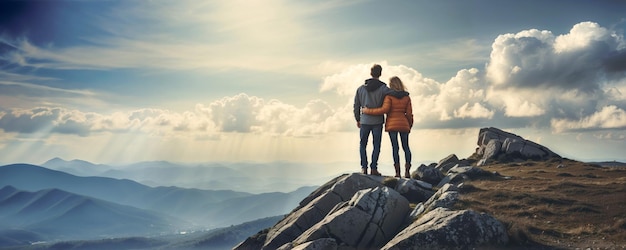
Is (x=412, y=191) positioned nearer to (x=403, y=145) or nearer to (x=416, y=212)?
(x=403, y=145)

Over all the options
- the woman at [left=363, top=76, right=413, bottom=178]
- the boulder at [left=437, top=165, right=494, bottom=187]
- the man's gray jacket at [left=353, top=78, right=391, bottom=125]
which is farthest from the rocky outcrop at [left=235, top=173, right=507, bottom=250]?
the boulder at [left=437, top=165, right=494, bottom=187]

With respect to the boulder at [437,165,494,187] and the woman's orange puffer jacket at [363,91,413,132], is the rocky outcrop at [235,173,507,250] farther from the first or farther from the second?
the boulder at [437,165,494,187]

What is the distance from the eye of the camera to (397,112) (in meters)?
26.1

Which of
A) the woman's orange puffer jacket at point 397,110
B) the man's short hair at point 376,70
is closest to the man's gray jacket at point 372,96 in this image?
the man's short hair at point 376,70

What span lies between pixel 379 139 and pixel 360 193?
19.6ft

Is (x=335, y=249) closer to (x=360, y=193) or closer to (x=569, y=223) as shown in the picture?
(x=360, y=193)

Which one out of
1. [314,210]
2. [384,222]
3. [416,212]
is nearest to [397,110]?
[416,212]

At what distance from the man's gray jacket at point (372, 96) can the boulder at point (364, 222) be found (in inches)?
235

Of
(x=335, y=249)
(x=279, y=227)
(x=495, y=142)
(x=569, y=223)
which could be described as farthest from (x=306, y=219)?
(x=495, y=142)

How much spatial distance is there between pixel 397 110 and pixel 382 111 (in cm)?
A: 82

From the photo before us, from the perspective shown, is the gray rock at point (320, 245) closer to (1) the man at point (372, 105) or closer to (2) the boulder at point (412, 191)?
(2) the boulder at point (412, 191)

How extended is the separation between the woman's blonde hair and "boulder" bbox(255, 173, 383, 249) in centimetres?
540

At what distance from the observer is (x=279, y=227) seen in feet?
82.3

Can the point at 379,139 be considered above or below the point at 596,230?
above
